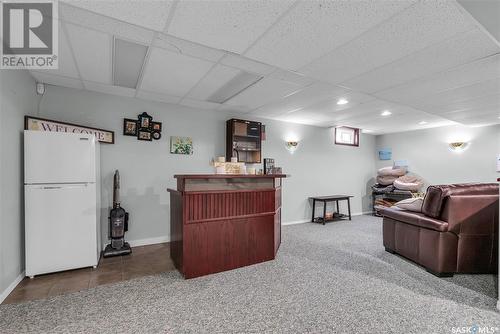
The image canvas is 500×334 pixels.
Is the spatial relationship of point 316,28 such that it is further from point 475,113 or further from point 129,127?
point 475,113

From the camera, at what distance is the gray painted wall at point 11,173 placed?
230cm

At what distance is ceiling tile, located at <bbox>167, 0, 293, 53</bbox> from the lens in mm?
1736

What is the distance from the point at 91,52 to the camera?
248 centimetres

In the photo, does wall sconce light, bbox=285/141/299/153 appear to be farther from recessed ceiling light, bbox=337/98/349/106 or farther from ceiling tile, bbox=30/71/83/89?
ceiling tile, bbox=30/71/83/89

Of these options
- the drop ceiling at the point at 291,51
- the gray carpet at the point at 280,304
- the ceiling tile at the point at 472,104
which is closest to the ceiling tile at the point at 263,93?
the drop ceiling at the point at 291,51

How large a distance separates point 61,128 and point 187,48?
2314mm

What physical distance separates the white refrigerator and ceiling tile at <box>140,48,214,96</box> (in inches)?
44.3

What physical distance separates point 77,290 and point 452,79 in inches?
199

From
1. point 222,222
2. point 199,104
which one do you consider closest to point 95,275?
point 222,222

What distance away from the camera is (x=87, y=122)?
3674 millimetres

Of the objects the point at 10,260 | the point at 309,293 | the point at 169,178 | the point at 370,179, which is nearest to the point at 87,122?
the point at 169,178

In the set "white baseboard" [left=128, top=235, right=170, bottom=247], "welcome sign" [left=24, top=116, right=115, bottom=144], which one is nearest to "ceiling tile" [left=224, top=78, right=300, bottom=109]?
"welcome sign" [left=24, top=116, right=115, bottom=144]

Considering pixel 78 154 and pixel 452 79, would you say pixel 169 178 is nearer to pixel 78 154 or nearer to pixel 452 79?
pixel 78 154

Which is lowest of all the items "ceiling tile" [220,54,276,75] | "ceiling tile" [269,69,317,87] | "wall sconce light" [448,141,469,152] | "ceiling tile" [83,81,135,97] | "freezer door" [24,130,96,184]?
"freezer door" [24,130,96,184]
